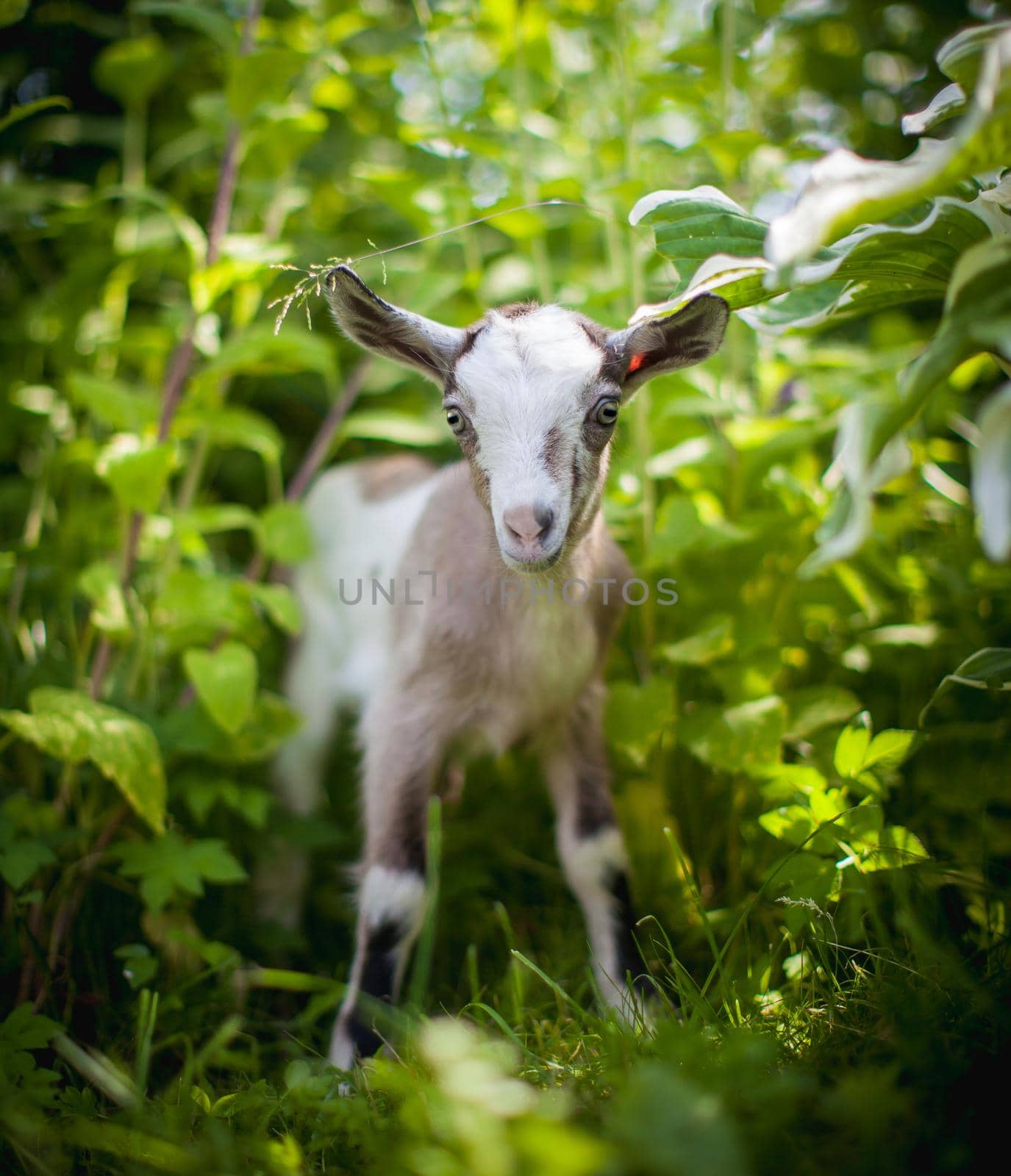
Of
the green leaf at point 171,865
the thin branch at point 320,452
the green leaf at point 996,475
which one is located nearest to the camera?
the green leaf at point 996,475

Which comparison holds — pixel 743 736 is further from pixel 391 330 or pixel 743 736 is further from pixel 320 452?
pixel 320 452

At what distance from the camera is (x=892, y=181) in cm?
135

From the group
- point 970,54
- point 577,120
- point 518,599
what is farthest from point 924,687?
point 577,120

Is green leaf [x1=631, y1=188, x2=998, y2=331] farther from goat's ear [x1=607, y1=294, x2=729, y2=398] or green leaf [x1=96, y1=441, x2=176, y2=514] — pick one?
green leaf [x1=96, y1=441, x2=176, y2=514]

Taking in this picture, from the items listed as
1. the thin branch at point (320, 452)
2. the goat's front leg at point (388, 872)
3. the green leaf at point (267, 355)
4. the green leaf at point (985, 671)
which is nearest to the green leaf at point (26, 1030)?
the goat's front leg at point (388, 872)

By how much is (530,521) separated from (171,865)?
1326 mm

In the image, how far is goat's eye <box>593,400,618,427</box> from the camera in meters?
2.12

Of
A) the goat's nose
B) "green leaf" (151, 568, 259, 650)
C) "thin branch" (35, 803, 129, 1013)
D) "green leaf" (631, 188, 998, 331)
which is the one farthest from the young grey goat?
"thin branch" (35, 803, 129, 1013)

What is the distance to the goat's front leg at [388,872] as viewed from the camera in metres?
2.25

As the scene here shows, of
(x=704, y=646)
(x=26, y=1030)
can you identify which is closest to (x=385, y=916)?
(x=26, y=1030)

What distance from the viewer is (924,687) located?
2.95 metres

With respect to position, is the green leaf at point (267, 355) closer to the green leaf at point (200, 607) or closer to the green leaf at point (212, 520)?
the green leaf at point (212, 520)

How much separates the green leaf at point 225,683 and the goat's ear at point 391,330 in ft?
3.04

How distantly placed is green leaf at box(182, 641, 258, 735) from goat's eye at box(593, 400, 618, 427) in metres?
1.15
